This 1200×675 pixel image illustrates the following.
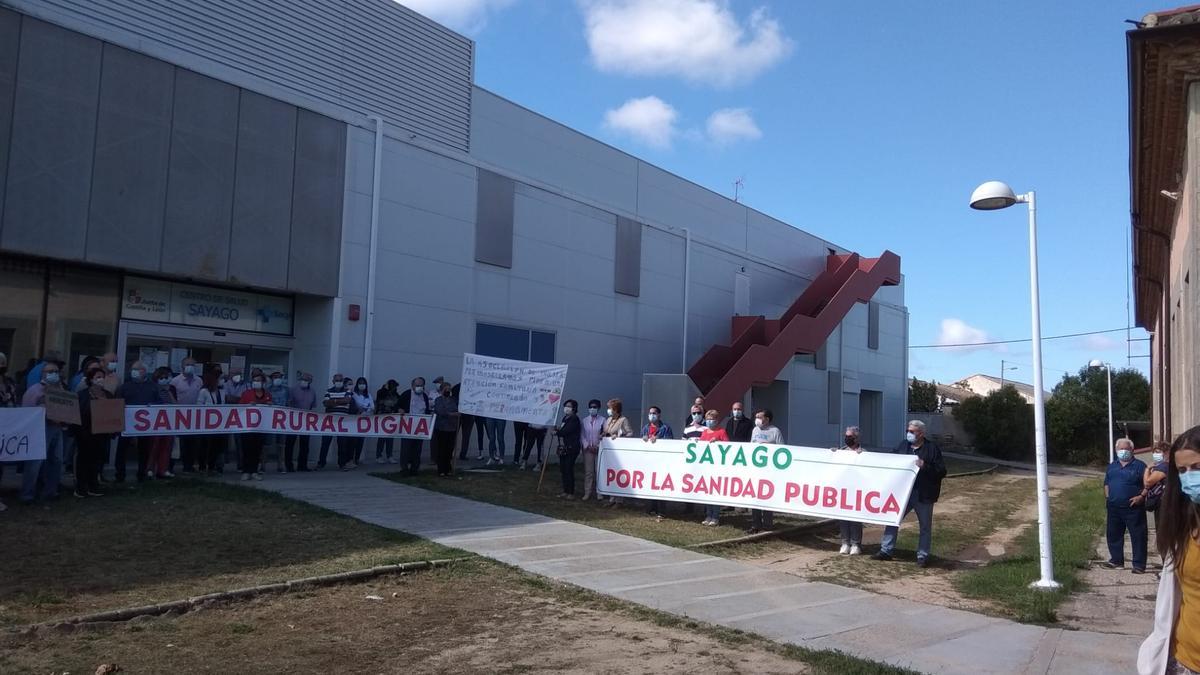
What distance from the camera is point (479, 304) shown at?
2227 cm

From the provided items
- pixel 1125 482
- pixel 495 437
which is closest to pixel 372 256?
pixel 495 437

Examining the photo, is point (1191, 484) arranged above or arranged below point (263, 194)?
below

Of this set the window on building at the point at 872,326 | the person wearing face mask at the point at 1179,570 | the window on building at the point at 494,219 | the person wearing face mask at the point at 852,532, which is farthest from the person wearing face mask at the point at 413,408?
the window on building at the point at 872,326

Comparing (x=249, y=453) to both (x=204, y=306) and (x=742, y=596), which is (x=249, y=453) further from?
(x=742, y=596)

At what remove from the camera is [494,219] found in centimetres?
2272

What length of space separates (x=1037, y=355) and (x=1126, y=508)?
2725 millimetres

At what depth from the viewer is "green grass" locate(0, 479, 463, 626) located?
855 centimetres

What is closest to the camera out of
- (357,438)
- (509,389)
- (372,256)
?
(509,389)

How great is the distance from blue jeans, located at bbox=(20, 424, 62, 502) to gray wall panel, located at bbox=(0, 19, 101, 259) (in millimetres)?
3851

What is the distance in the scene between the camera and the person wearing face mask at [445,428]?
17267 mm

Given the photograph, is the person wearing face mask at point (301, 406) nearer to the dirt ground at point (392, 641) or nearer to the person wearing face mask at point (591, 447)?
the person wearing face mask at point (591, 447)

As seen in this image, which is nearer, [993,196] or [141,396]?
[993,196]

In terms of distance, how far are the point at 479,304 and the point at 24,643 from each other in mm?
15614

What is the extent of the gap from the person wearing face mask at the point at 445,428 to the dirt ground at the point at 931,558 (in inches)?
263
